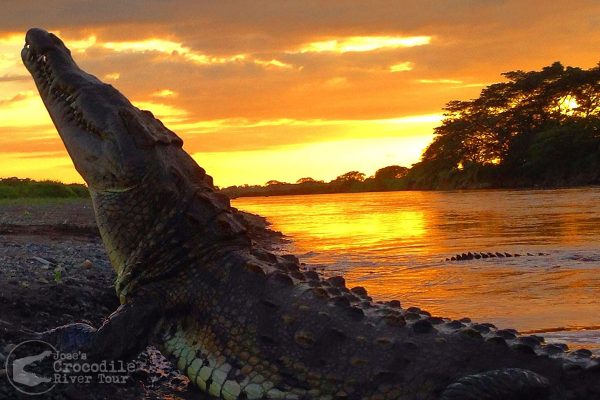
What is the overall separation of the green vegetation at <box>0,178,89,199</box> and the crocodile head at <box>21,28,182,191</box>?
3029 centimetres

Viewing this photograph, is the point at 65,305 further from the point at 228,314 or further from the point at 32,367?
the point at 228,314

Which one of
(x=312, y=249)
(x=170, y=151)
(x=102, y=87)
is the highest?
(x=102, y=87)

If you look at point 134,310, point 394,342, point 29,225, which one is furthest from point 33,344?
point 29,225

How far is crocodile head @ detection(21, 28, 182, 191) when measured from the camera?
17.5 feet

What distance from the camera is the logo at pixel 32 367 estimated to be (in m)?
4.42

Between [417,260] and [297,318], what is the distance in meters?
8.63

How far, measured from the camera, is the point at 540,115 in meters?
78.9

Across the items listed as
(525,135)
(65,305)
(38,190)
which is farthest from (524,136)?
(65,305)

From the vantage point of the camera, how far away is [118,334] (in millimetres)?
4707

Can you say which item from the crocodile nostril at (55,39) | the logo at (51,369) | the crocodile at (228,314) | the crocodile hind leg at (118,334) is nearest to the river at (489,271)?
the crocodile at (228,314)

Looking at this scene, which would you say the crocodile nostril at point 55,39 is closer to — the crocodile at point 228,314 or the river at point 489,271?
the crocodile at point 228,314

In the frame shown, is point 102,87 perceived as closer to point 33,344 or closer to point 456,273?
point 33,344

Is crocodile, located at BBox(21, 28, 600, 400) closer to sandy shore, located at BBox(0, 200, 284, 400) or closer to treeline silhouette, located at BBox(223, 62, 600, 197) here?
sandy shore, located at BBox(0, 200, 284, 400)

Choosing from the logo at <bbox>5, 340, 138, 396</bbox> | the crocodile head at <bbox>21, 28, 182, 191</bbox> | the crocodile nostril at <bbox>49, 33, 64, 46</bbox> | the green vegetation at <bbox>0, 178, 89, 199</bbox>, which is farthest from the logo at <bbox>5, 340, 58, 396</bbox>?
the green vegetation at <bbox>0, 178, 89, 199</bbox>
